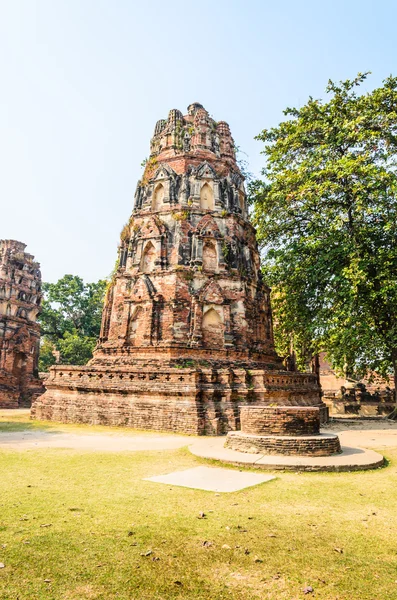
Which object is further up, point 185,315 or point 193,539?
point 185,315

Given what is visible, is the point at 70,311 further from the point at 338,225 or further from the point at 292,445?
the point at 292,445

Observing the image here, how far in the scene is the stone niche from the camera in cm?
717

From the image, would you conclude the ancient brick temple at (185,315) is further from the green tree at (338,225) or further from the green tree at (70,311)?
the green tree at (70,311)

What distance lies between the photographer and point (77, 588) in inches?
105

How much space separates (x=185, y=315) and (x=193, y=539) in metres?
12.6

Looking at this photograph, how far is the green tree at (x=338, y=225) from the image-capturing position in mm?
15391

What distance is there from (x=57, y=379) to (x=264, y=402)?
→ 847cm

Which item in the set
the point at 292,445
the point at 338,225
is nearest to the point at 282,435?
the point at 292,445

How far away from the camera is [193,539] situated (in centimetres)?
351

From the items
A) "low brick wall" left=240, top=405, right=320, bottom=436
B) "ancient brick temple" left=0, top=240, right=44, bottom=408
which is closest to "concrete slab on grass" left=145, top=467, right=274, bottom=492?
"low brick wall" left=240, top=405, right=320, bottom=436

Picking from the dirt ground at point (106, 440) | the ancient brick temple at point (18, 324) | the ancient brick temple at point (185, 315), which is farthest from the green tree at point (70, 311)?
the dirt ground at point (106, 440)

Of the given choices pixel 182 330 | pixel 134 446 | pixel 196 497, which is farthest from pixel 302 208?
pixel 196 497

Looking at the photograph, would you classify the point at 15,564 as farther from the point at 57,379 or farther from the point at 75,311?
the point at 75,311

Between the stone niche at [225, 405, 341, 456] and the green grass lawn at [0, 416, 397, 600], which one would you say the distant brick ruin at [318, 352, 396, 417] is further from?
the green grass lawn at [0, 416, 397, 600]
